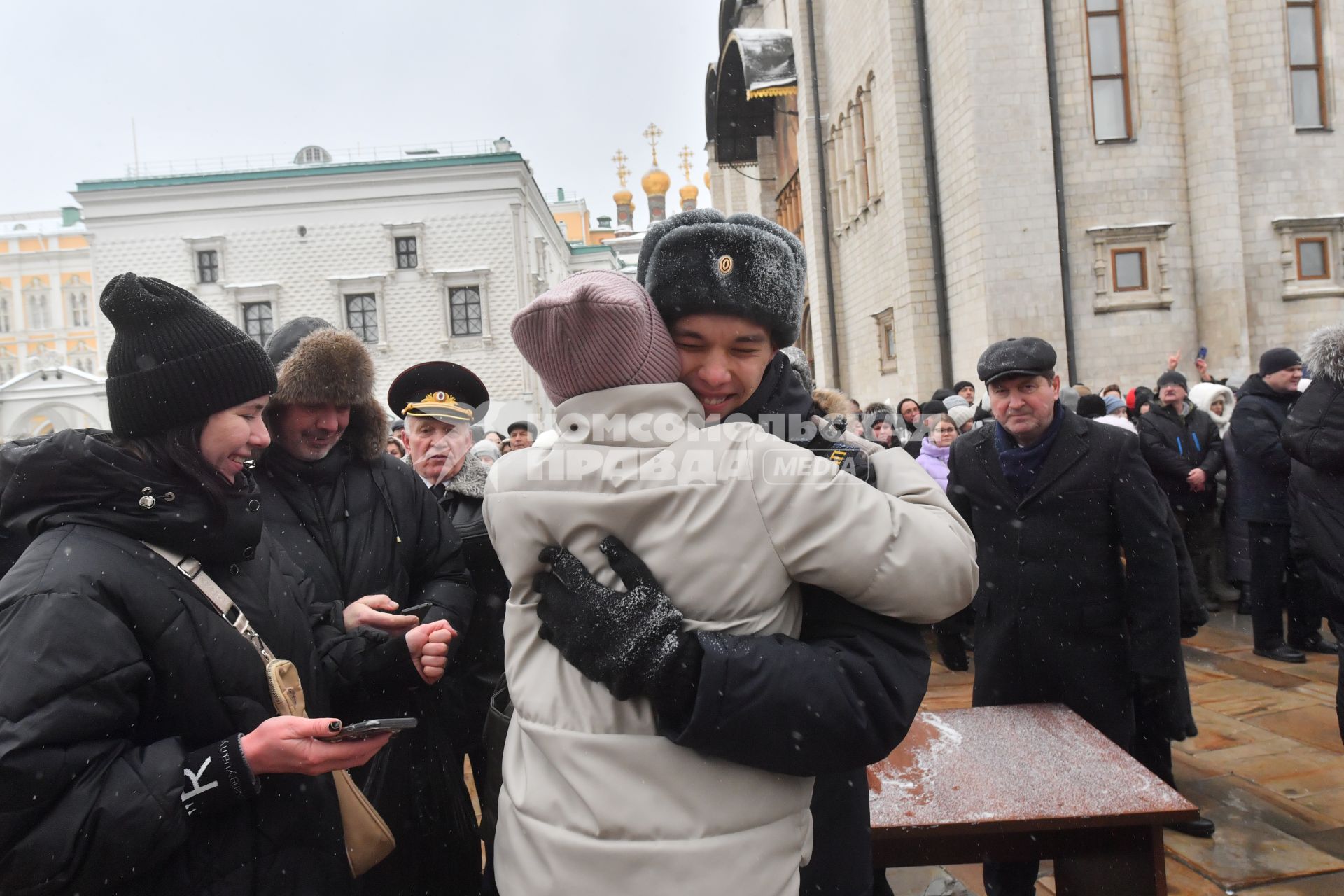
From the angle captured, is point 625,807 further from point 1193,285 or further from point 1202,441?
point 1193,285

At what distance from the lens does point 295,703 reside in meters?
1.82

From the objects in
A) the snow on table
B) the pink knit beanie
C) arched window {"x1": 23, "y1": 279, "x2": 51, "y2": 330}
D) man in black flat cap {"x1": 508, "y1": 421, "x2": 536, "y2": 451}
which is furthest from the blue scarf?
arched window {"x1": 23, "y1": 279, "x2": 51, "y2": 330}

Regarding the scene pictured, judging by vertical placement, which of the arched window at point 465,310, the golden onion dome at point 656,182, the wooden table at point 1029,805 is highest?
the golden onion dome at point 656,182

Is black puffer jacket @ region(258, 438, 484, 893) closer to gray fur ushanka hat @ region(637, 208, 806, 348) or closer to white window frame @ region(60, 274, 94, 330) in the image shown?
gray fur ushanka hat @ region(637, 208, 806, 348)

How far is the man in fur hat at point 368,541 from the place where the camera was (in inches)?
99.0

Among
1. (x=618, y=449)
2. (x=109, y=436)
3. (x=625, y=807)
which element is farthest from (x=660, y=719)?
(x=109, y=436)

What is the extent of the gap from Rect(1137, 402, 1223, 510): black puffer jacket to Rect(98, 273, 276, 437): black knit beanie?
25.2 ft

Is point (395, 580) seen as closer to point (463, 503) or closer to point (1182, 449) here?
point (463, 503)

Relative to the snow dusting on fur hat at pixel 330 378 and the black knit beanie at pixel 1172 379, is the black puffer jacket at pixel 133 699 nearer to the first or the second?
the snow dusting on fur hat at pixel 330 378

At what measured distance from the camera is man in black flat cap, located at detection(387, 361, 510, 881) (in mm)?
3178

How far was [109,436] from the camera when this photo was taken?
174cm

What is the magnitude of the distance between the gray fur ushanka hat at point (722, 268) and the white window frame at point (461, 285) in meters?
32.3

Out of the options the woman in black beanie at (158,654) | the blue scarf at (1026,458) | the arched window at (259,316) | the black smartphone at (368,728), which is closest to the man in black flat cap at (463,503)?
the woman in black beanie at (158,654)

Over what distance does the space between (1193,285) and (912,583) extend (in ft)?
45.3
